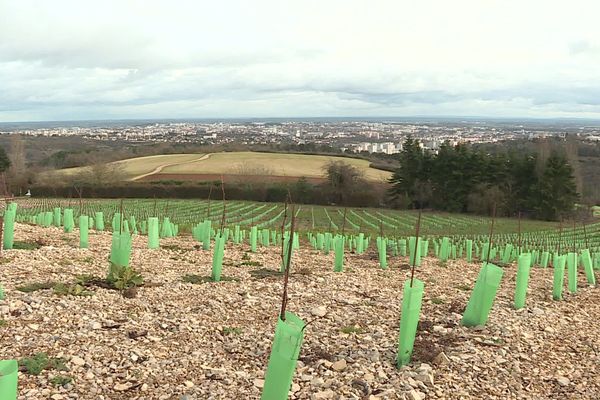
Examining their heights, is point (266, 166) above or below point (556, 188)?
above

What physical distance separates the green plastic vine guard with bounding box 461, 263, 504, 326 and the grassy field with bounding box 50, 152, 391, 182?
52.3m

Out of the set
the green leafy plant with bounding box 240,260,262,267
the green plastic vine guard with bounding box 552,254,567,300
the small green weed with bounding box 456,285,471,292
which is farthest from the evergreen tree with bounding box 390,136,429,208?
the green plastic vine guard with bounding box 552,254,567,300

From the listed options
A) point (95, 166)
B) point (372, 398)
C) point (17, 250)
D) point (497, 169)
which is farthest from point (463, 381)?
point (95, 166)

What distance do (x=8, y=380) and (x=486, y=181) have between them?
54.3 m

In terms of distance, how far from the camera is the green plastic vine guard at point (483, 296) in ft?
20.8

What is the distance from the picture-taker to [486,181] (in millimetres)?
52500

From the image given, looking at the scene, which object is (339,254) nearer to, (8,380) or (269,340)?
(269,340)

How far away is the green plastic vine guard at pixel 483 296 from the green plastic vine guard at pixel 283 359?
11.6 ft

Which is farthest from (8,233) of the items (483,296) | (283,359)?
(483,296)

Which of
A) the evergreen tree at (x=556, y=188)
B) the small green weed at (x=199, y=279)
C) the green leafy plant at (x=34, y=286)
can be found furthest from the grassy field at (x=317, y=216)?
the green leafy plant at (x=34, y=286)

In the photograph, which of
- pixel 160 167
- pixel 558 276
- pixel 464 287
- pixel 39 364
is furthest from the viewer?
pixel 160 167

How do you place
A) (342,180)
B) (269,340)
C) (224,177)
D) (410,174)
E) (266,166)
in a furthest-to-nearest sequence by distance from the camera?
(266,166) → (224,177) → (342,180) → (410,174) → (269,340)

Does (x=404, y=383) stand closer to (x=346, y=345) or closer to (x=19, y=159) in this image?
(x=346, y=345)

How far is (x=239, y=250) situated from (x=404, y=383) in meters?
9.27
